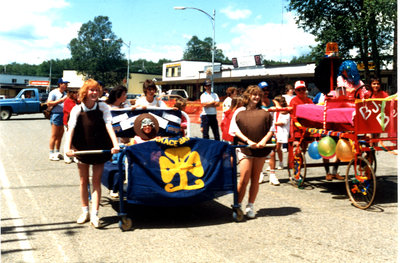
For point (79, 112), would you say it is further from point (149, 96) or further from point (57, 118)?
point (57, 118)

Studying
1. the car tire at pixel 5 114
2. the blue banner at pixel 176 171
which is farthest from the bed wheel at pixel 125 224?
the car tire at pixel 5 114

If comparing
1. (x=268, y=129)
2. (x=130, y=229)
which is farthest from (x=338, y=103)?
(x=130, y=229)

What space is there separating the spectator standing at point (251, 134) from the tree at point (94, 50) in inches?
4114

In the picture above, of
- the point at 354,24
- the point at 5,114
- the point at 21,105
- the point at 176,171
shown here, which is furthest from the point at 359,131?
the point at 5,114

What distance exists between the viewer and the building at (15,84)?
11344 cm

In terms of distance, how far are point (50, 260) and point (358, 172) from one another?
14.5 ft

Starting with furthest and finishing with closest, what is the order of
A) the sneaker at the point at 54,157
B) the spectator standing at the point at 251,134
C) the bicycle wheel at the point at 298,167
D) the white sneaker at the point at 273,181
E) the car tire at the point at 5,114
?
1. the car tire at the point at 5,114
2. the sneaker at the point at 54,157
3. the white sneaker at the point at 273,181
4. the bicycle wheel at the point at 298,167
5. the spectator standing at the point at 251,134

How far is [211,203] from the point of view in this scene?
7051 millimetres

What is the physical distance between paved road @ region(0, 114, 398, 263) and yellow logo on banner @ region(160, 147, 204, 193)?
1.71ft

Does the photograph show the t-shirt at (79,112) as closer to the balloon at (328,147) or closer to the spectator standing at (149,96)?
the spectator standing at (149,96)

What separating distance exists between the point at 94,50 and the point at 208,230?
353 ft

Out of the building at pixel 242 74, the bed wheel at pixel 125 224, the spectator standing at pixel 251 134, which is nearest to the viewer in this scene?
the bed wheel at pixel 125 224

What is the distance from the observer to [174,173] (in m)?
5.68

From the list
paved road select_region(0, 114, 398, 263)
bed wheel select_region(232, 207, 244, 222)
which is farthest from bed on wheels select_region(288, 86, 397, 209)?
bed wheel select_region(232, 207, 244, 222)
